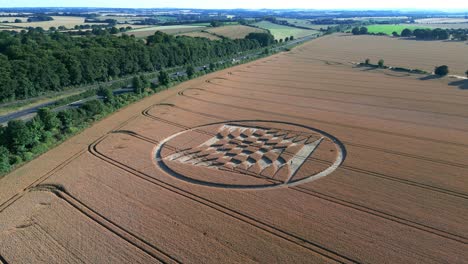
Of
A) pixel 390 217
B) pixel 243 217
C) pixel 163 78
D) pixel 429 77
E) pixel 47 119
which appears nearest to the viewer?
pixel 390 217

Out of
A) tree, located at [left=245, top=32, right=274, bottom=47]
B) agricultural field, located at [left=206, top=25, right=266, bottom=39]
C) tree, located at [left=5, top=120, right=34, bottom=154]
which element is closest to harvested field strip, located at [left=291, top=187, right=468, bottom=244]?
tree, located at [left=5, top=120, right=34, bottom=154]

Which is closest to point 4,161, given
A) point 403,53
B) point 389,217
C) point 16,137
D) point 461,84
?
point 16,137

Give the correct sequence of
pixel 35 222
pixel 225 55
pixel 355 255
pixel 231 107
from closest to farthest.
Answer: pixel 355 255, pixel 35 222, pixel 231 107, pixel 225 55

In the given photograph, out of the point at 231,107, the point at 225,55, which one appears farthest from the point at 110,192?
the point at 225,55

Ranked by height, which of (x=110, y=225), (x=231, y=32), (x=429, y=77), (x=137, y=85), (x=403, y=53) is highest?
(x=231, y=32)

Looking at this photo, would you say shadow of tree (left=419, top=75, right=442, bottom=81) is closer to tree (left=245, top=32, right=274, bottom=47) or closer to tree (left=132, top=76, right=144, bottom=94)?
tree (left=132, top=76, right=144, bottom=94)

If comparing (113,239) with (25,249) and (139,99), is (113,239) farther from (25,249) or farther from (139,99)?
(139,99)

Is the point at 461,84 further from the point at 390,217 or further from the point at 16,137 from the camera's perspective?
the point at 16,137
